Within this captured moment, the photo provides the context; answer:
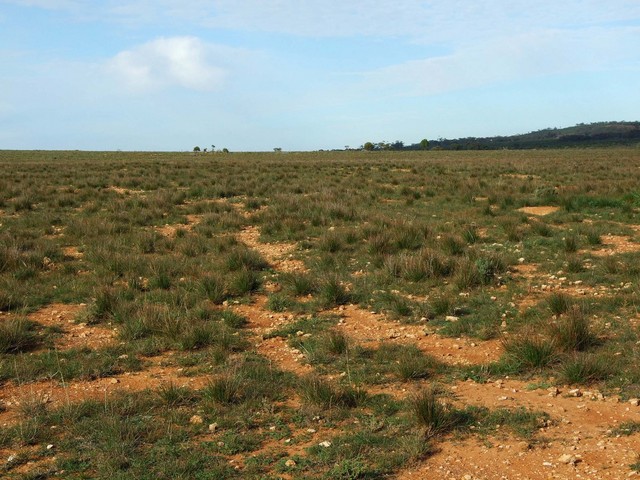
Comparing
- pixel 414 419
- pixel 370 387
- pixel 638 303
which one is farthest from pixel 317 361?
pixel 638 303

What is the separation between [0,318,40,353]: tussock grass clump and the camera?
20.8 ft

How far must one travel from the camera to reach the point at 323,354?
6129mm

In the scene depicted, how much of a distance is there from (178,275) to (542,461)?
22.3 ft

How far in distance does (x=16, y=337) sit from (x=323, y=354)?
11.2 ft

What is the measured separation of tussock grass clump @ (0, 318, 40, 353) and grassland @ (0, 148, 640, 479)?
0.08ft

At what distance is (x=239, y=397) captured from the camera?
5.10 metres

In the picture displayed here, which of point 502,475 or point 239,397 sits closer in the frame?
point 502,475

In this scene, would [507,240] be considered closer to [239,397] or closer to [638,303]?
[638,303]

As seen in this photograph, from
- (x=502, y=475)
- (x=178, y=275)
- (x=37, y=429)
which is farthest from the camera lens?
(x=178, y=275)

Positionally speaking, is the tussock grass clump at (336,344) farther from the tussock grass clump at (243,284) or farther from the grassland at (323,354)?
the tussock grass clump at (243,284)

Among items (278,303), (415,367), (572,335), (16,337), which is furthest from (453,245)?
(16,337)

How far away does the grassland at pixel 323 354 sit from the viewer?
4.20 meters

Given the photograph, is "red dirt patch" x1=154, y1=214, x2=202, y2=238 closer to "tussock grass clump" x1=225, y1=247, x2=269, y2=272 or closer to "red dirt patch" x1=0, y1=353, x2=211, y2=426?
"tussock grass clump" x1=225, y1=247, x2=269, y2=272

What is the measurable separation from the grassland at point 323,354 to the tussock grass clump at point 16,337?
3 centimetres
